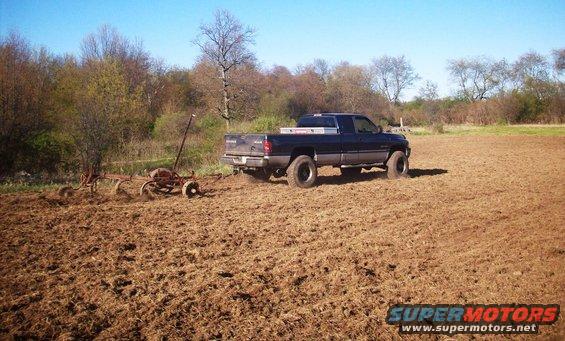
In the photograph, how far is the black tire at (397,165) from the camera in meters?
11.8

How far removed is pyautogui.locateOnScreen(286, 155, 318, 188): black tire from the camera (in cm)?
989

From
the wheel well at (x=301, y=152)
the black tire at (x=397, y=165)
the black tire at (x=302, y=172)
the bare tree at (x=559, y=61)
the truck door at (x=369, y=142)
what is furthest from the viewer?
the bare tree at (x=559, y=61)

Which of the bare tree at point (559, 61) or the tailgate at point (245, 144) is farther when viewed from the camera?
the bare tree at point (559, 61)

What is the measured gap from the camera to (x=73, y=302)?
3.78 m

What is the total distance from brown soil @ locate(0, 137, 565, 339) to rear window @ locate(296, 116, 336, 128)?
278 centimetres

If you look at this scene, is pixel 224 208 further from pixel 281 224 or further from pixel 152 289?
pixel 152 289

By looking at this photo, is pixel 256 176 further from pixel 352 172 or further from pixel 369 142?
pixel 352 172

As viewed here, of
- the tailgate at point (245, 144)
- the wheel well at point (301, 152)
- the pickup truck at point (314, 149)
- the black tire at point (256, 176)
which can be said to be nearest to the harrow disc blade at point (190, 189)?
the pickup truck at point (314, 149)

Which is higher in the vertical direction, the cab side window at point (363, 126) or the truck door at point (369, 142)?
the cab side window at point (363, 126)

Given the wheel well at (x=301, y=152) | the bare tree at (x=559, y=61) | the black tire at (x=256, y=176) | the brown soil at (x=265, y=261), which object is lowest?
the brown soil at (x=265, y=261)

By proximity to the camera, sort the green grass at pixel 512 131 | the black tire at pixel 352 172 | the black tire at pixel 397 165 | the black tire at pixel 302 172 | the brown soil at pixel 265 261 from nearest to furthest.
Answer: the brown soil at pixel 265 261, the black tire at pixel 302 172, the black tire at pixel 397 165, the black tire at pixel 352 172, the green grass at pixel 512 131

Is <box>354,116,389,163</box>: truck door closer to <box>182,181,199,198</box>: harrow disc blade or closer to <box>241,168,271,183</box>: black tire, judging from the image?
<box>241,168,271,183</box>: black tire

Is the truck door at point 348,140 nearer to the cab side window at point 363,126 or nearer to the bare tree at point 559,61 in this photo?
the cab side window at point 363,126

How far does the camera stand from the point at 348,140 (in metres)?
10.9
